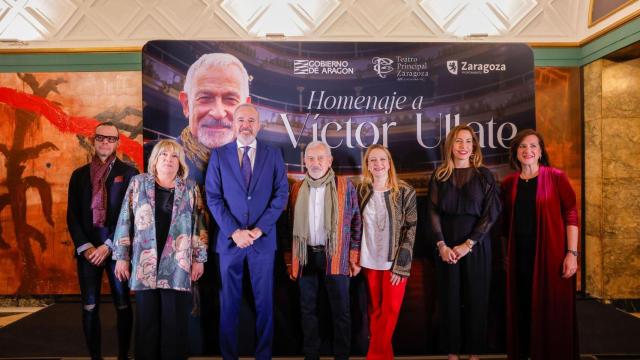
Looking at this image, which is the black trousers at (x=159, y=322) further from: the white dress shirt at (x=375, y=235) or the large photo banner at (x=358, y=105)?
the white dress shirt at (x=375, y=235)

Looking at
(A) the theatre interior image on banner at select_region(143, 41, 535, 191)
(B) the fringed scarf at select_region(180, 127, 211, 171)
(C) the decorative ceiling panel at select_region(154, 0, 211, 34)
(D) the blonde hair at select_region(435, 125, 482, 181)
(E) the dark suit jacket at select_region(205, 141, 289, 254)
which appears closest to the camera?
(E) the dark suit jacket at select_region(205, 141, 289, 254)

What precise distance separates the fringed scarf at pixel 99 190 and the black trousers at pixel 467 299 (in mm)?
2593

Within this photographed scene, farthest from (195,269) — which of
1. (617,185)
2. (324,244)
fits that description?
(617,185)

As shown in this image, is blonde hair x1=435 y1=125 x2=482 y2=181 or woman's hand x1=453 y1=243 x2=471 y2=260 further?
blonde hair x1=435 y1=125 x2=482 y2=181

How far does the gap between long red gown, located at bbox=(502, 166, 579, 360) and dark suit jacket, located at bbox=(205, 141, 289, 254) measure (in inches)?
74.6

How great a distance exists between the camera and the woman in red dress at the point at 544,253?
282 cm

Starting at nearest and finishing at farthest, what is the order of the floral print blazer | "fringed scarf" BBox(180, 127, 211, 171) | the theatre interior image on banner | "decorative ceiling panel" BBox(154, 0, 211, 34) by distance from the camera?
1. the floral print blazer
2. "fringed scarf" BBox(180, 127, 211, 171)
3. the theatre interior image on banner
4. "decorative ceiling panel" BBox(154, 0, 211, 34)

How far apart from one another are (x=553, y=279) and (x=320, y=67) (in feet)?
7.92

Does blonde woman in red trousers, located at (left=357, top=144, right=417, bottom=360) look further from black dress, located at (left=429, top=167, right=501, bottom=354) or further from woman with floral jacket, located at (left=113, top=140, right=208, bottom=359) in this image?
woman with floral jacket, located at (left=113, top=140, right=208, bottom=359)

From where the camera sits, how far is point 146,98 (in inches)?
128

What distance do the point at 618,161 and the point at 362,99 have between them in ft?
10.1

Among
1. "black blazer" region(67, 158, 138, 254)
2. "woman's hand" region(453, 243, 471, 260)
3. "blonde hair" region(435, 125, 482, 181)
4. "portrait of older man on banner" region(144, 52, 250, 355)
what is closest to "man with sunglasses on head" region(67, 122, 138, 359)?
"black blazer" region(67, 158, 138, 254)

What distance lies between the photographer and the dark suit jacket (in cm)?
290

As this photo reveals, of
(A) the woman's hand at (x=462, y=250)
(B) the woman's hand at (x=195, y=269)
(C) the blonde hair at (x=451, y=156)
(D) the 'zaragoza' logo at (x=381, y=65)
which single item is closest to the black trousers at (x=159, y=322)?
(B) the woman's hand at (x=195, y=269)
